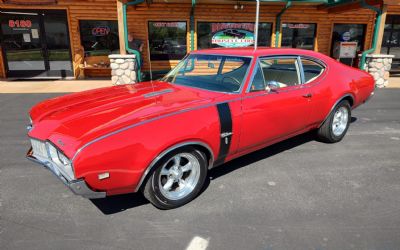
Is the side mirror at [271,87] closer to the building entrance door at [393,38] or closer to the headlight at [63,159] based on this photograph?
the headlight at [63,159]

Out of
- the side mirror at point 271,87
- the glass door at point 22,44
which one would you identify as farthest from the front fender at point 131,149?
the glass door at point 22,44

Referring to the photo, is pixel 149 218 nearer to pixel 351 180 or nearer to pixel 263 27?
pixel 351 180

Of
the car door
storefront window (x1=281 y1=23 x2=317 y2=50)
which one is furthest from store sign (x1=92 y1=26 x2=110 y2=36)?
the car door

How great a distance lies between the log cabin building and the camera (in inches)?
443

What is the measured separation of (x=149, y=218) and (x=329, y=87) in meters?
3.21

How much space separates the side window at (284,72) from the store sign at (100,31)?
31.3ft

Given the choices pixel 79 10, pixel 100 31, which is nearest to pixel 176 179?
pixel 100 31

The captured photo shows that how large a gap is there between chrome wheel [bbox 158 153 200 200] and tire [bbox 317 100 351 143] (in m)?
2.54

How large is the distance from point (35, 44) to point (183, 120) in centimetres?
1148

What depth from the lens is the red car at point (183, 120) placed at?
7.99 feet

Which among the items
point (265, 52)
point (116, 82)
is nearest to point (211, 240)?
point (265, 52)

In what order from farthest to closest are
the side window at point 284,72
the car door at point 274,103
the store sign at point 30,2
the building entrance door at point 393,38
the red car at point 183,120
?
the building entrance door at point 393,38, the store sign at point 30,2, the side window at point 284,72, the car door at point 274,103, the red car at point 183,120

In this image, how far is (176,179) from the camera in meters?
3.00

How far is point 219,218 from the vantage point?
2816mm
